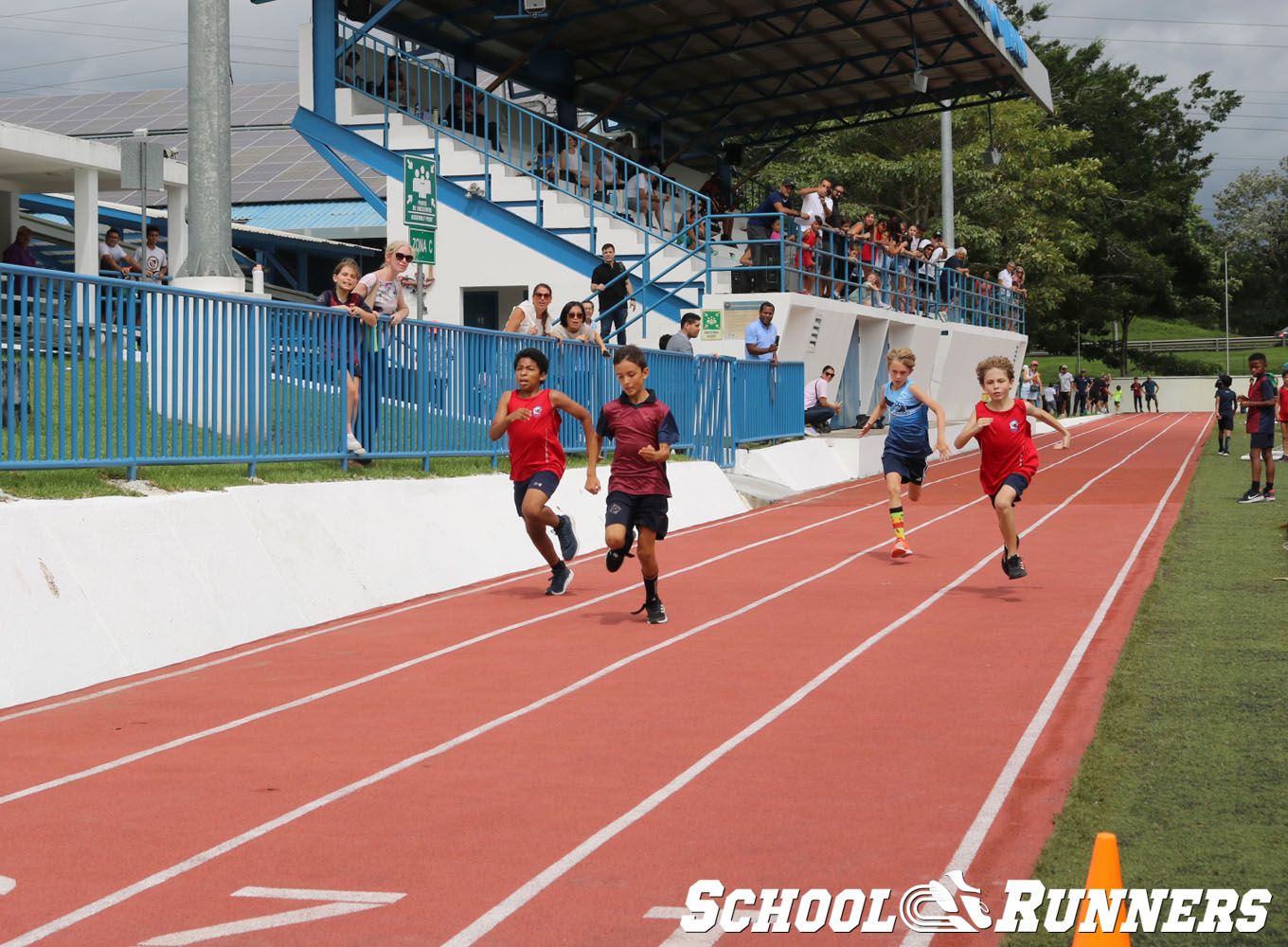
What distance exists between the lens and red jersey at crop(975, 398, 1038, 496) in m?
12.6

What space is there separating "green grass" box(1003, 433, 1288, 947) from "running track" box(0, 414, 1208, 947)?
0.19m

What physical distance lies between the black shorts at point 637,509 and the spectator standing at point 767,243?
1470 centimetres

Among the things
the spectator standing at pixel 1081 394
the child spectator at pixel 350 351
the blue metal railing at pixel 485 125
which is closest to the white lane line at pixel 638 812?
the child spectator at pixel 350 351

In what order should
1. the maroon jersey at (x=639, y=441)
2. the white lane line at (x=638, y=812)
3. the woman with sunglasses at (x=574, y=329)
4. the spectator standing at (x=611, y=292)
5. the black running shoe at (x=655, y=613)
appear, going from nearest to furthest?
the white lane line at (x=638, y=812) < the black running shoe at (x=655, y=613) < the maroon jersey at (x=639, y=441) < the woman with sunglasses at (x=574, y=329) < the spectator standing at (x=611, y=292)

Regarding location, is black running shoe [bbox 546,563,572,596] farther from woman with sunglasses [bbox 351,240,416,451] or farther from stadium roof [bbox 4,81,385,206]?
stadium roof [bbox 4,81,385,206]

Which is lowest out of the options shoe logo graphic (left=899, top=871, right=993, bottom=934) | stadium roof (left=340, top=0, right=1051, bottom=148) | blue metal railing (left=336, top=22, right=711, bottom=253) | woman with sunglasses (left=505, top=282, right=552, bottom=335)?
shoe logo graphic (left=899, top=871, right=993, bottom=934)

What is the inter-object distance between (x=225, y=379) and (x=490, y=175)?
1611cm

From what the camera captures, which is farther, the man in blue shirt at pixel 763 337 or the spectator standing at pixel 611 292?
the man in blue shirt at pixel 763 337

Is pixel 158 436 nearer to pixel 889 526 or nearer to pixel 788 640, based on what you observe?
pixel 788 640

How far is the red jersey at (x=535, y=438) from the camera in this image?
12250 millimetres

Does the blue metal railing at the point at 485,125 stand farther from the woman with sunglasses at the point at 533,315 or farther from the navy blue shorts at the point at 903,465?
the navy blue shorts at the point at 903,465

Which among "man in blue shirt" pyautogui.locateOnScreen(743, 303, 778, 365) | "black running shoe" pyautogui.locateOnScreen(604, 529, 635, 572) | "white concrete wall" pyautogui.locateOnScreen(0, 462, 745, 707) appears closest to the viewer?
"white concrete wall" pyautogui.locateOnScreen(0, 462, 745, 707)

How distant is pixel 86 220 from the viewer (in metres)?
26.0

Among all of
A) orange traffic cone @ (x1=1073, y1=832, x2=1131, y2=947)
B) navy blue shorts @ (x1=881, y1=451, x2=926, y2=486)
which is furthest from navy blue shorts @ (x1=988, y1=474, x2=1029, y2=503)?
orange traffic cone @ (x1=1073, y1=832, x2=1131, y2=947)
